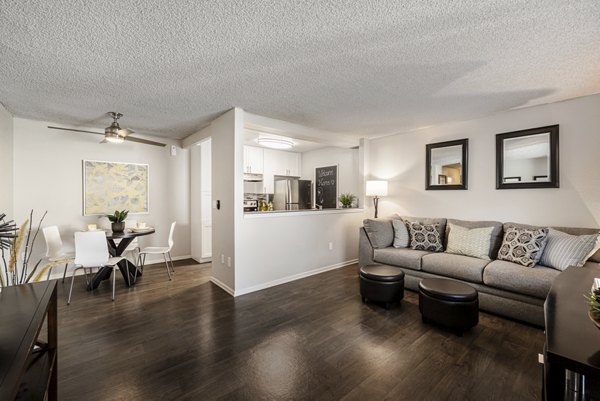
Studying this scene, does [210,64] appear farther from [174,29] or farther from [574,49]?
[574,49]

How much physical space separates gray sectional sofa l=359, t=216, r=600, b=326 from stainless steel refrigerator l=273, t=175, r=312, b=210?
244 cm

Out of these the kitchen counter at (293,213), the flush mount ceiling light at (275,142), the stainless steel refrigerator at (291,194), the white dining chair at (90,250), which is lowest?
the white dining chair at (90,250)

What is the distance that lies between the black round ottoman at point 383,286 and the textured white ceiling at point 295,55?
80.5 inches

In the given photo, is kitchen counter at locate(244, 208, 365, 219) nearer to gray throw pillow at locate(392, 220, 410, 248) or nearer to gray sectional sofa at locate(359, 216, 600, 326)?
gray sectional sofa at locate(359, 216, 600, 326)

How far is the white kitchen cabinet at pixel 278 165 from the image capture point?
6.26 m

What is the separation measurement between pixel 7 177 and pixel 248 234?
327 centimetres

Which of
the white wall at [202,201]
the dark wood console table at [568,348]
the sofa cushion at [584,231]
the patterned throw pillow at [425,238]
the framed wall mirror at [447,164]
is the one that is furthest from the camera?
the white wall at [202,201]

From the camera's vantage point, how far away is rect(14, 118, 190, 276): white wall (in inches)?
148

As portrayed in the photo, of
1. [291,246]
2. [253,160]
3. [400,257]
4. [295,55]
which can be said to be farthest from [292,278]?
[253,160]

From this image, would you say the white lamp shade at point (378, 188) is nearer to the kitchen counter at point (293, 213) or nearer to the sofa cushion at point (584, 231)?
the kitchen counter at point (293, 213)

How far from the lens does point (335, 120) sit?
13.0ft

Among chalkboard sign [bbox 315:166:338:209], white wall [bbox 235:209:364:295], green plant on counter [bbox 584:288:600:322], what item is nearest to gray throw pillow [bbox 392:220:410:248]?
white wall [bbox 235:209:364:295]

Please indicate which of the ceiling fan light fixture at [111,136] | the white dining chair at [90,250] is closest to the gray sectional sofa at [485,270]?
the white dining chair at [90,250]

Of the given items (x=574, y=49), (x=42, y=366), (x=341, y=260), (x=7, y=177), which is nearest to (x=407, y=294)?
(x=341, y=260)
